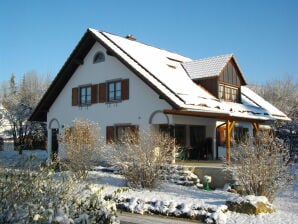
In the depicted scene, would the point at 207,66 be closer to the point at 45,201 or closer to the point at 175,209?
the point at 175,209

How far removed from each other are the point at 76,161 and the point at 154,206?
570cm

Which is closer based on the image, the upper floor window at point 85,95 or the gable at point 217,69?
the gable at point 217,69

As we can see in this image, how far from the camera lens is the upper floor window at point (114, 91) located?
21.2m

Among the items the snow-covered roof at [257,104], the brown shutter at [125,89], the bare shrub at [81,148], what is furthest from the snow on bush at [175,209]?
the snow-covered roof at [257,104]

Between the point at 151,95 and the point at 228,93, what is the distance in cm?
564

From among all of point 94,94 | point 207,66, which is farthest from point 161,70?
point 94,94

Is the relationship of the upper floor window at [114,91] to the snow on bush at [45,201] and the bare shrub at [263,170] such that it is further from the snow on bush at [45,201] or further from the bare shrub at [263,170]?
the snow on bush at [45,201]

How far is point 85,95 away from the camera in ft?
76.7

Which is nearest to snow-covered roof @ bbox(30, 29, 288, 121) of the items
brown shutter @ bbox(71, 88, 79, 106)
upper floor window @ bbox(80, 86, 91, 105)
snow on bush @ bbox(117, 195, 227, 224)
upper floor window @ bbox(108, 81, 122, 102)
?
brown shutter @ bbox(71, 88, 79, 106)

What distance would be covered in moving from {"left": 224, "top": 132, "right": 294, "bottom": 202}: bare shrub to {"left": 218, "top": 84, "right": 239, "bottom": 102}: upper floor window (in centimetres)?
1006

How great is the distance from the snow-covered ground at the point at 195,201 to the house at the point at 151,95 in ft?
14.9

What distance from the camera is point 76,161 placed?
50.8 ft

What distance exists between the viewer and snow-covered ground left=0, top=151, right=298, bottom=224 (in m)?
9.38

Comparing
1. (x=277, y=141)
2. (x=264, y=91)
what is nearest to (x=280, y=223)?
(x=277, y=141)
